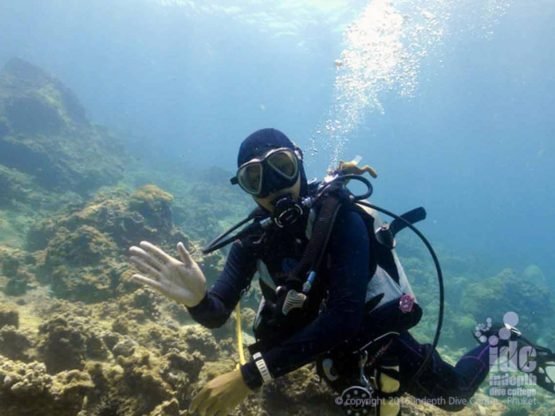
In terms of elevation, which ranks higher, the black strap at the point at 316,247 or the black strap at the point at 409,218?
the black strap at the point at 409,218

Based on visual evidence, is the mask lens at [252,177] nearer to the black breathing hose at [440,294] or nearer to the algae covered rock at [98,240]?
the black breathing hose at [440,294]

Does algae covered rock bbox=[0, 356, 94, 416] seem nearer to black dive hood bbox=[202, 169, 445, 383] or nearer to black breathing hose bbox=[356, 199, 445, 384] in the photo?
black dive hood bbox=[202, 169, 445, 383]

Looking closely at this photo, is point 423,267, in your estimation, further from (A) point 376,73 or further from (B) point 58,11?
(B) point 58,11

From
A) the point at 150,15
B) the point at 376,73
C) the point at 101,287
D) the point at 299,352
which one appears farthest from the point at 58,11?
the point at 299,352

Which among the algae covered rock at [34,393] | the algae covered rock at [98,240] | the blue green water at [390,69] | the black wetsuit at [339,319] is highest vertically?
the blue green water at [390,69]

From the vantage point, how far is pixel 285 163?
11.9 feet

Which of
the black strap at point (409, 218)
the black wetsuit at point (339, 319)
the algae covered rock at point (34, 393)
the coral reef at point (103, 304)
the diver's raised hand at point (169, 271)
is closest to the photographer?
the black wetsuit at point (339, 319)

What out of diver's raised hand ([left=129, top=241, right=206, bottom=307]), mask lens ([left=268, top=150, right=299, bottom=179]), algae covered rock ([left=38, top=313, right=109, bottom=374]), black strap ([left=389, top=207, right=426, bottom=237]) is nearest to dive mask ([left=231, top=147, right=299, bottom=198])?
mask lens ([left=268, top=150, right=299, bottom=179])

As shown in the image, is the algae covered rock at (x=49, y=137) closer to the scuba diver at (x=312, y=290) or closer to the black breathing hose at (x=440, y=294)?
the scuba diver at (x=312, y=290)

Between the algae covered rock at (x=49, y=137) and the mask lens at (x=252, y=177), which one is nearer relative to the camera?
the mask lens at (x=252, y=177)

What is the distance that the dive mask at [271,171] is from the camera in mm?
3582

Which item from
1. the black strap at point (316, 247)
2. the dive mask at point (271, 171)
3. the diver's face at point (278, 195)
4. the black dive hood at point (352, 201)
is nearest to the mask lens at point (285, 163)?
the dive mask at point (271, 171)

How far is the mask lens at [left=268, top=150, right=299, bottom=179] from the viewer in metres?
3.60

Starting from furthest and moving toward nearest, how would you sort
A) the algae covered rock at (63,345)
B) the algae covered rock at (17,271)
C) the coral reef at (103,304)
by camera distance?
the algae covered rock at (17,271) < the algae covered rock at (63,345) < the coral reef at (103,304)
